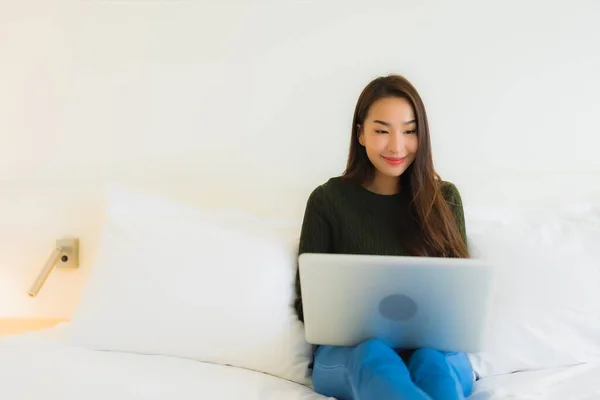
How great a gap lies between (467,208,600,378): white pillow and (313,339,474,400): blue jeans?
12cm

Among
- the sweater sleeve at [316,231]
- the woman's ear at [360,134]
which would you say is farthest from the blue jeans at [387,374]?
the woman's ear at [360,134]

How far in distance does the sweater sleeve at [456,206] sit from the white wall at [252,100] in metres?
0.27

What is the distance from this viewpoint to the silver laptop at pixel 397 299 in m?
0.90

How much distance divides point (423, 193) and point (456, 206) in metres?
0.10

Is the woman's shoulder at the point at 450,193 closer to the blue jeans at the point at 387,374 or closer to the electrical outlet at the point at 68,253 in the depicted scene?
the blue jeans at the point at 387,374

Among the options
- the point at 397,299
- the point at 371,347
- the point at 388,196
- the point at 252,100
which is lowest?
the point at 371,347

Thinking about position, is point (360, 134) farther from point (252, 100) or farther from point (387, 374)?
point (387, 374)

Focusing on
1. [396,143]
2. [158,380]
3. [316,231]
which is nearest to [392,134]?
[396,143]

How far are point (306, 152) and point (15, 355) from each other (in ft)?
3.18

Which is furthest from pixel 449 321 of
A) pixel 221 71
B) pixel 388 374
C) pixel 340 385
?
pixel 221 71

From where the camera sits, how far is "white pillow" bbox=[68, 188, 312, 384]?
4.16 feet

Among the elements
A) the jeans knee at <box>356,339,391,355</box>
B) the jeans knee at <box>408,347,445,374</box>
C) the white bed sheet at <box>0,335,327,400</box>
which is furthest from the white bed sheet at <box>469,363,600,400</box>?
the white bed sheet at <box>0,335,327,400</box>

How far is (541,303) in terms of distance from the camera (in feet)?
4.16

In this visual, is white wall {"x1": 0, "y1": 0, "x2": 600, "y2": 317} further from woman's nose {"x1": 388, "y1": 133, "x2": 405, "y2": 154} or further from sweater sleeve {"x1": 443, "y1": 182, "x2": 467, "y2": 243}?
woman's nose {"x1": 388, "y1": 133, "x2": 405, "y2": 154}
